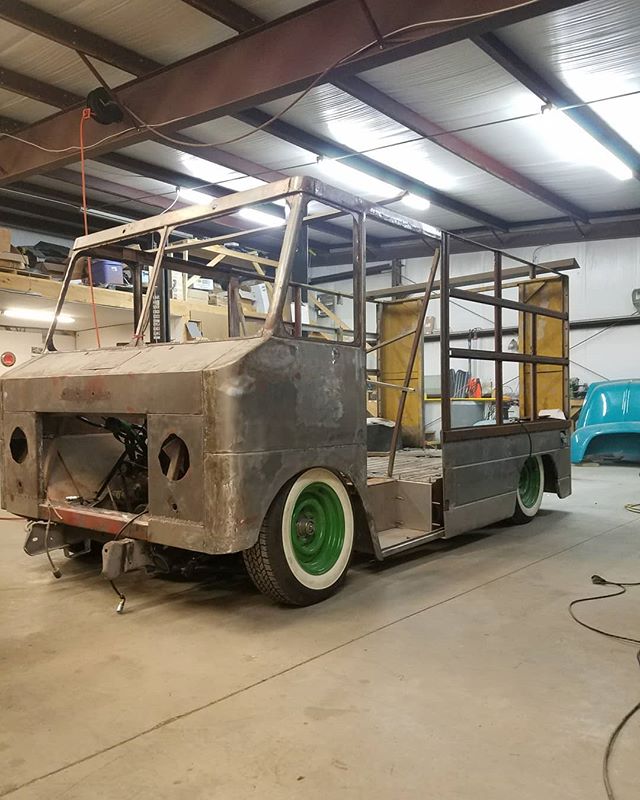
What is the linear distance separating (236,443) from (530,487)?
4090 millimetres

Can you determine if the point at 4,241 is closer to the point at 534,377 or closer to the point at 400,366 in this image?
the point at 400,366

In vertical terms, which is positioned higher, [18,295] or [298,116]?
[298,116]

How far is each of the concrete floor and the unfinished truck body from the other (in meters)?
0.35

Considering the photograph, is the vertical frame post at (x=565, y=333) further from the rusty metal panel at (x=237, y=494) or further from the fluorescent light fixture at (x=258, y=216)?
the fluorescent light fixture at (x=258, y=216)

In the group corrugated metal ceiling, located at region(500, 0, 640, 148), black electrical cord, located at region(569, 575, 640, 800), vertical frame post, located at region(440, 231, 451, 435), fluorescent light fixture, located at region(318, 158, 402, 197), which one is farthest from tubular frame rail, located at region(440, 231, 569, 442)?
fluorescent light fixture, located at region(318, 158, 402, 197)

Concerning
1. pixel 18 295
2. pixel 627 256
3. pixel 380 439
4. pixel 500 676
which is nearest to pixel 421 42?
pixel 380 439

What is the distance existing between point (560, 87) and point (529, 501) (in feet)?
15.2

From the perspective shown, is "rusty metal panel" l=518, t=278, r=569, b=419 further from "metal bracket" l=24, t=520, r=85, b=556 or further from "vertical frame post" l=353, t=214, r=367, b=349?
"metal bracket" l=24, t=520, r=85, b=556

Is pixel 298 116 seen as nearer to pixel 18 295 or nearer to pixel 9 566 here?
pixel 18 295

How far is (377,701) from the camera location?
2.65 m

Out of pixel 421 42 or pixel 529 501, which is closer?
pixel 421 42

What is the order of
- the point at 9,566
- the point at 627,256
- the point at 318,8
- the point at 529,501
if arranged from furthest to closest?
the point at 627,256 < the point at 529,501 < the point at 318,8 < the point at 9,566

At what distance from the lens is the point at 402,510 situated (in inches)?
195

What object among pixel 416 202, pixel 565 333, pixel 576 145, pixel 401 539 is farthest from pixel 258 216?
pixel 401 539
